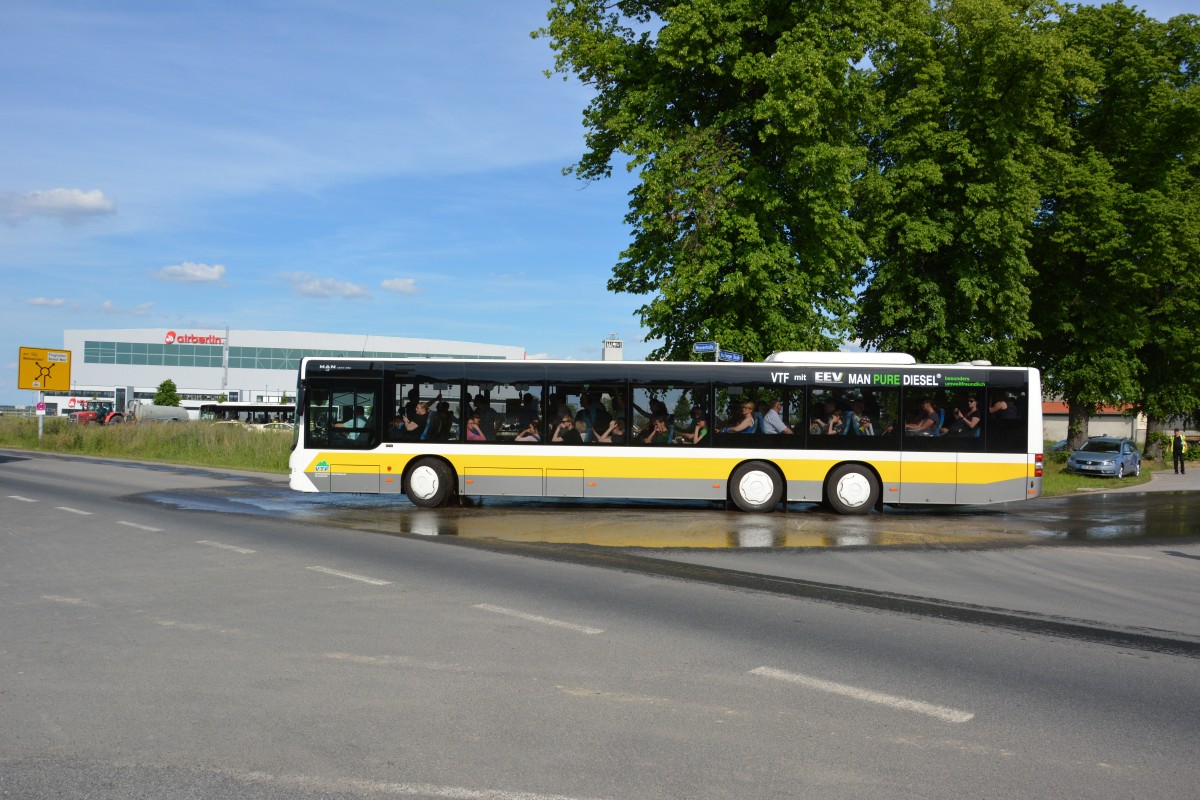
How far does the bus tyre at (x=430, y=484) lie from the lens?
18.1 metres

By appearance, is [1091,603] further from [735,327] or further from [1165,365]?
[1165,365]

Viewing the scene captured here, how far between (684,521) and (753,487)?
1.98 metres

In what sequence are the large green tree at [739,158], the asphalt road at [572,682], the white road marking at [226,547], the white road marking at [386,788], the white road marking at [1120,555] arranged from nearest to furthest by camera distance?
1. the white road marking at [386,788]
2. the asphalt road at [572,682]
3. the white road marking at [226,547]
4. the white road marking at [1120,555]
5. the large green tree at [739,158]

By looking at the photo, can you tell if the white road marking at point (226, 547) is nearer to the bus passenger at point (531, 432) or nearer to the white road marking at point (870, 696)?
the bus passenger at point (531, 432)

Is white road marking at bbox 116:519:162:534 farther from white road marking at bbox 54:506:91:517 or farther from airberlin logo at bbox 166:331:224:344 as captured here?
airberlin logo at bbox 166:331:224:344

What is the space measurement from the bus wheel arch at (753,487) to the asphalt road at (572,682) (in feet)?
21.3

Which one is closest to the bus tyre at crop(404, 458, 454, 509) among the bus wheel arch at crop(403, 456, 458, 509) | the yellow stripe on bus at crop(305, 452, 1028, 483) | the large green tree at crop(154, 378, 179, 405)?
the bus wheel arch at crop(403, 456, 458, 509)

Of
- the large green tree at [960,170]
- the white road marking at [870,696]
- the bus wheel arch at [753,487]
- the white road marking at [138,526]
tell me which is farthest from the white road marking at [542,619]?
the large green tree at [960,170]

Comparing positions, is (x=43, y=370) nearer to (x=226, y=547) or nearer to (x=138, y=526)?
(x=138, y=526)

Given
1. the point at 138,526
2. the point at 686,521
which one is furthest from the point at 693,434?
the point at 138,526

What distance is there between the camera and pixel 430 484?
18.1 meters

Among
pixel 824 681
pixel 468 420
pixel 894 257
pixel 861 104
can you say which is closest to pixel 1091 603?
pixel 824 681

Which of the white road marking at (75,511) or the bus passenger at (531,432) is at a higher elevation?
the bus passenger at (531,432)

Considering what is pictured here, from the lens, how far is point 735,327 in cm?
2369
